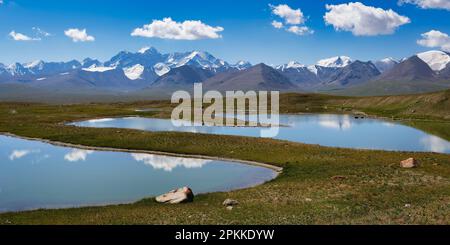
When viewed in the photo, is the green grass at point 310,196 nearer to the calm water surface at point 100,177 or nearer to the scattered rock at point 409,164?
the scattered rock at point 409,164

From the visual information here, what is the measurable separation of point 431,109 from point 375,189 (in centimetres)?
13877

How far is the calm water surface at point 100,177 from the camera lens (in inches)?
1736

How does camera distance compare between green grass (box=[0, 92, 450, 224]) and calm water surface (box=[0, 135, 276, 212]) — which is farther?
calm water surface (box=[0, 135, 276, 212])

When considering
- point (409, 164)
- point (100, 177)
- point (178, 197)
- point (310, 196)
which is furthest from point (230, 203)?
point (409, 164)

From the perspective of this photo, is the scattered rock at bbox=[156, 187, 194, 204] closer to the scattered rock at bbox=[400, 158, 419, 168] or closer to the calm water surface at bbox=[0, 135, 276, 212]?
the calm water surface at bbox=[0, 135, 276, 212]

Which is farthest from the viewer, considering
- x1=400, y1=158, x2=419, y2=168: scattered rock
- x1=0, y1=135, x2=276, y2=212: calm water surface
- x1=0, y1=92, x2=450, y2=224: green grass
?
x1=400, y1=158, x2=419, y2=168: scattered rock

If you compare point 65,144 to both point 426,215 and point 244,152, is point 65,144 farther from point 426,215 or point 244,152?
point 426,215

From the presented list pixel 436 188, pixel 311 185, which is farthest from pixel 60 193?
pixel 436 188

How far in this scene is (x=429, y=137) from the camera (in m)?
100

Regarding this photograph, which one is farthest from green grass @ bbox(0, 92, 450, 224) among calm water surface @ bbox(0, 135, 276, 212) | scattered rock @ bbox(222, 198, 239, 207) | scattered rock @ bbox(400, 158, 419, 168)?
calm water surface @ bbox(0, 135, 276, 212)

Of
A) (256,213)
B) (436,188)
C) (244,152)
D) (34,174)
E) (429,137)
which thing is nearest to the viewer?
(256,213)

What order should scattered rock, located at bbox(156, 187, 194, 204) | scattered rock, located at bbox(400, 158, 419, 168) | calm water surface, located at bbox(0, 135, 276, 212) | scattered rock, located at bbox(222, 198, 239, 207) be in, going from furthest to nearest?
scattered rock, located at bbox(400, 158, 419, 168) < calm water surface, located at bbox(0, 135, 276, 212) < scattered rock, located at bbox(156, 187, 194, 204) < scattered rock, located at bbox(222, 198, 239, 207)

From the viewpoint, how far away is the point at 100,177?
5406 cm

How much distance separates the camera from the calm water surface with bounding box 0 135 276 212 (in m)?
44.1
